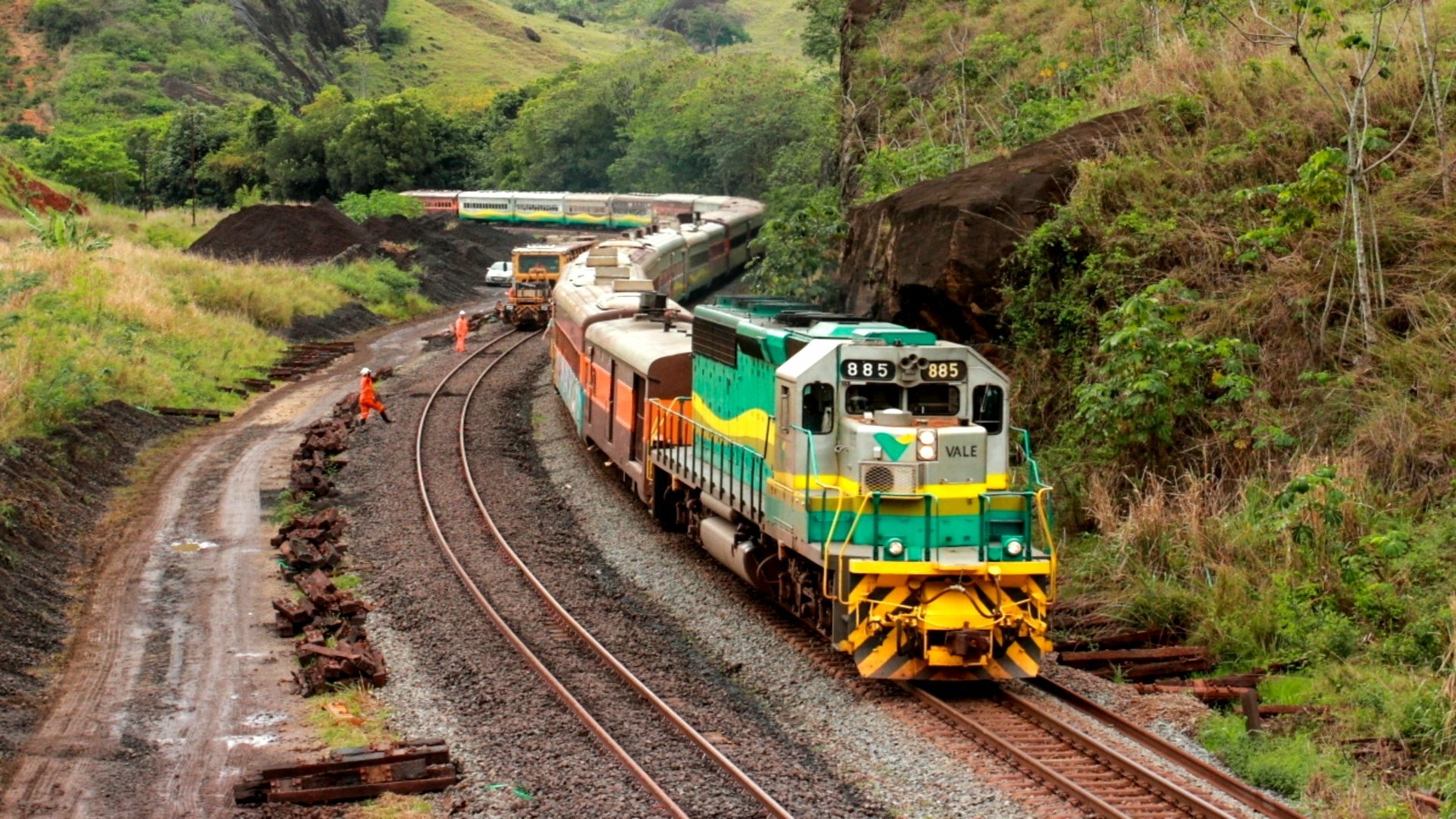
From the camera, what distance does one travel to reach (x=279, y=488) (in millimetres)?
24203

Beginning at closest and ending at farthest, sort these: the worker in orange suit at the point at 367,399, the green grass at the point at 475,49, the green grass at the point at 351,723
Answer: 1. the green grass at the point at 351,723
2. the worker in orange suit at the point at 367,399
3. the green grass at the point at 475,49

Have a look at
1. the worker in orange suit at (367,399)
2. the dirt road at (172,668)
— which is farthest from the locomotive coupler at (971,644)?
the worker in orange suit at (367,399)

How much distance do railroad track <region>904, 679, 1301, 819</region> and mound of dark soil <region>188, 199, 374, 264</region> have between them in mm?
45336

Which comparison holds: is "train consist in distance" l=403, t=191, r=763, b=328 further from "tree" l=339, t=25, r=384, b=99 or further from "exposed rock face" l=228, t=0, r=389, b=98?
"tree" l=339, t=25, r=384, b=99

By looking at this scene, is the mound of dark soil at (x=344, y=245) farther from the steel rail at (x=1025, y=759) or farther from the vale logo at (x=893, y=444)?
the steel rail at (x=1025, y=759)

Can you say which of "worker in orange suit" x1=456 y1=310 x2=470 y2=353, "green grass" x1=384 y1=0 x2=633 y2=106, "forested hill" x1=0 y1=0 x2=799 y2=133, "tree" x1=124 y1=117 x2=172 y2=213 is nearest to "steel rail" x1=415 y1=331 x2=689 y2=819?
"worker in orange suit" x1=456 y1=310 x2=470 y2=353

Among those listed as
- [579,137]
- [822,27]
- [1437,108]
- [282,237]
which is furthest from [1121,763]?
[579,137]

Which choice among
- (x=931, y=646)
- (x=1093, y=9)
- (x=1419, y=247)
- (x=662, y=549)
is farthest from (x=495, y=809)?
(x=1093, y=9)

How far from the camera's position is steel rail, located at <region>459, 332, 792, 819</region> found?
A: 1088 cm

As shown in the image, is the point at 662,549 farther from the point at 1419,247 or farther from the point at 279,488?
the point at 1419,247

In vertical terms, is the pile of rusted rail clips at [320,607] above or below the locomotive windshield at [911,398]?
below

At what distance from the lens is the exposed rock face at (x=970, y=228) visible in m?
21.0

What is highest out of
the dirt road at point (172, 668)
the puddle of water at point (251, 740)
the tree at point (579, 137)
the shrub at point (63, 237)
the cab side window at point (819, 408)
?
the tree at point (579, 137)

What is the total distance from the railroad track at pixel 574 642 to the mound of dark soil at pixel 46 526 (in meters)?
4.58
